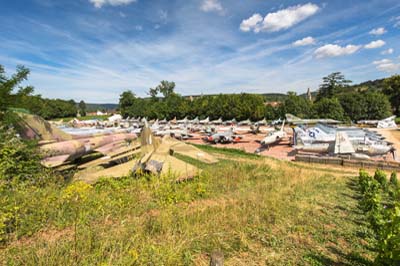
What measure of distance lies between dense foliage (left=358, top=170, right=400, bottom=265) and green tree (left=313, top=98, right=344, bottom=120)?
143 feet

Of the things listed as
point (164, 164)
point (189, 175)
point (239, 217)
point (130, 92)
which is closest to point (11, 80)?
point (164, 164)

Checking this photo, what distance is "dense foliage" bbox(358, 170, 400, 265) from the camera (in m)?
2.84

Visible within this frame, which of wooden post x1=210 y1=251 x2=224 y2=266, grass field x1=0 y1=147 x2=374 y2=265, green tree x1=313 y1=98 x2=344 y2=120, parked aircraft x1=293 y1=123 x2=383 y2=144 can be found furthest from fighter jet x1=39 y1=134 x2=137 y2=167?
green tree x1=313 y1=98 x2=344 y2=120

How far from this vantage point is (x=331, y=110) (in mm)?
46531

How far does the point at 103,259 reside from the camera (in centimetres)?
313

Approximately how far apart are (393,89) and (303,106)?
73.4 feet

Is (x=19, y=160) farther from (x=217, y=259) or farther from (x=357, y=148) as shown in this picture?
(x=357, y=148)

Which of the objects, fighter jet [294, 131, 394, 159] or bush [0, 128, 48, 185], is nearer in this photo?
bush [0, 128, 48, 185]

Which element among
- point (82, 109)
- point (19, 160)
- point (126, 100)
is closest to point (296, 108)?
point (19, 160)

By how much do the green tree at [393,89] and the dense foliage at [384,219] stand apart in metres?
58.1

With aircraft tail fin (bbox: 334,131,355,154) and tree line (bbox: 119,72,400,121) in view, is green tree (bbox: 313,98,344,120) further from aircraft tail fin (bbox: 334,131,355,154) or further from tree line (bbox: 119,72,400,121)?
aircraft tail fin (bbox: 334,131,355,154)

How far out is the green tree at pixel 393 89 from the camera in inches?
1936

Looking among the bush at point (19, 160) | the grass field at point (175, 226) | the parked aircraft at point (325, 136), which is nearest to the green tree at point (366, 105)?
the parked aircraft at point (325, 136)

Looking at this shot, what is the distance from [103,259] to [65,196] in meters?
2.74
